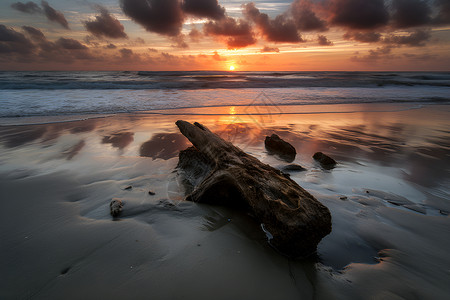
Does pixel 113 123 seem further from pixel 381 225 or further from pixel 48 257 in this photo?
pixel 381 225

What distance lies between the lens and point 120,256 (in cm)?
187

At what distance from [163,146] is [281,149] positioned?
2443mm

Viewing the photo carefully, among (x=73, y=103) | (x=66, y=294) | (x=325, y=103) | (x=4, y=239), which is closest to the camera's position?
(x=66, y=294)

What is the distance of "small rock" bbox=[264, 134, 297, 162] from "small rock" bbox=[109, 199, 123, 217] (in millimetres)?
2856

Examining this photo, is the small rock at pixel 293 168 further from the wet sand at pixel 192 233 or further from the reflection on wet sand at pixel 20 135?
the reflection on wet sand at pixel 20 135

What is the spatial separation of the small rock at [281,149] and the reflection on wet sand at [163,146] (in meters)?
1.78

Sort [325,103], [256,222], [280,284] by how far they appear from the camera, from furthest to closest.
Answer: [325,103], [256,222], [280,284]

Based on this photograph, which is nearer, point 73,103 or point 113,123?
point 113,123

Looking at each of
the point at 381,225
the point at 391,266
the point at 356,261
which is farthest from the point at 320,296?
the point at 381,225

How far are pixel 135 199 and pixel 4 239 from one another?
1148 mm

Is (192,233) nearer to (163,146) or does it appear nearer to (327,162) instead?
(327,162)

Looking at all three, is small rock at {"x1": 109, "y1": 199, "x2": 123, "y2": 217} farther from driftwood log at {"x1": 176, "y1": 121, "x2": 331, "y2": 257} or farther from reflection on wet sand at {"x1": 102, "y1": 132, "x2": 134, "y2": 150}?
reflection on wet sand at {"x1": 102, "y1": 132, "x2": 134, "y2": 150}

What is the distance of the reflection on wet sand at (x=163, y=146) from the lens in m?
4.43

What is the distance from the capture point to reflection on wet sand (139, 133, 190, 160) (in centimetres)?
443
